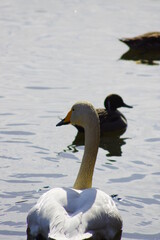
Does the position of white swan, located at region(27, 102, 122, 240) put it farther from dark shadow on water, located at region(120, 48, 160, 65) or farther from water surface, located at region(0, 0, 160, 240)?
dark shadow on water, located at region(120, 48, 160, 65)

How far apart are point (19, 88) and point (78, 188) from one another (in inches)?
205

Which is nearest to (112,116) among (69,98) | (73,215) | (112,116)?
(112,116)

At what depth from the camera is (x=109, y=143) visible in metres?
12.1

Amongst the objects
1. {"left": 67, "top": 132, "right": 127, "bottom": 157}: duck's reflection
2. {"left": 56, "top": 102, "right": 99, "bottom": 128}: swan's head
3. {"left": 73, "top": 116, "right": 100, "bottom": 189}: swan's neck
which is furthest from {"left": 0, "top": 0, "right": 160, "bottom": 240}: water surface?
{"left": 56, "top": 102, "right": 99, "bottom": 128}: swan's head

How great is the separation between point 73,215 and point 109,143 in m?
4.53

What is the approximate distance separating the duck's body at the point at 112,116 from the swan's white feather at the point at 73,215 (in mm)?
4531

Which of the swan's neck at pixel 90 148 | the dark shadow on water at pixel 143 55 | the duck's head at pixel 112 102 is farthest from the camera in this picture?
the dark shadow on water at pixel 143 55

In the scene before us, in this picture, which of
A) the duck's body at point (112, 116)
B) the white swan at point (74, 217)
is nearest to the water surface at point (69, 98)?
the duck's body at point (112, 116)

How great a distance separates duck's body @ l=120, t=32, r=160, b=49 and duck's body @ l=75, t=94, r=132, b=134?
481 centimetres

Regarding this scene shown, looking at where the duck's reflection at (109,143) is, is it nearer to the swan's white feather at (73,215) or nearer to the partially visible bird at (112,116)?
the partially visible bird at (112,116)

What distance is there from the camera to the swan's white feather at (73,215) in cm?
744

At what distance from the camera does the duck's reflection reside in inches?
447

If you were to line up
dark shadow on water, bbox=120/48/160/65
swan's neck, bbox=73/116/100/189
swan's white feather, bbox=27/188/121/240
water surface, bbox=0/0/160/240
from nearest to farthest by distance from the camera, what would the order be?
swan's white feather, bbox=27/188/121/240 → swan's neck, bbox=73/116/100/189 → water surface, bbox=0/0/160/240 → dark shadow on water, bbox=120/48/160/65

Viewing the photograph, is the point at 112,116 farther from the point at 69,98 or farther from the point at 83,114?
the point at 83,114
